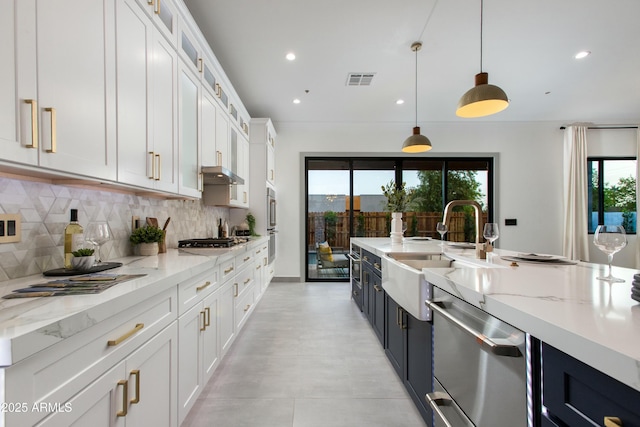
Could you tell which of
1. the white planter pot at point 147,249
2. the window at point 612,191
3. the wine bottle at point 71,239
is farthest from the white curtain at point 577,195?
the wine bottle at point 71,239

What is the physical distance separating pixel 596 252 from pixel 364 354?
542 centimetres

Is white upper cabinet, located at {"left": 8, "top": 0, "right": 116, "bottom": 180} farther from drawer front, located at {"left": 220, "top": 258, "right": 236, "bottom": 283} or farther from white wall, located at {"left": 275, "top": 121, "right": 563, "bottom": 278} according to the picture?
white wall, located at {"left": 275, "top": 121, "right": 563, "bottom": 278}

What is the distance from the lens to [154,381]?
114 centimetres

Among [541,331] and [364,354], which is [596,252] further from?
[541,331]

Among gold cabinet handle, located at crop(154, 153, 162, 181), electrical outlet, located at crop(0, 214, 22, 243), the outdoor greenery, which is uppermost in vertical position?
gold cabinet handle, located at crop(154, 153, 162, 181)

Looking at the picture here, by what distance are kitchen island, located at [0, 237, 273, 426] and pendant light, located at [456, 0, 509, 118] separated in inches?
85.6

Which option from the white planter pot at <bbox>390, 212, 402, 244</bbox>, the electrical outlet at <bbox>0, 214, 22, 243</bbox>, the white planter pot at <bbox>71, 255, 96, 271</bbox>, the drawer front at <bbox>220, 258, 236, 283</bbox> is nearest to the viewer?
the electrical outlet at <bbox>0, 214, 22, 243</bbox>

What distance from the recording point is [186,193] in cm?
219

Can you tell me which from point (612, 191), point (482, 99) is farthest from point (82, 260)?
point (612, 191)

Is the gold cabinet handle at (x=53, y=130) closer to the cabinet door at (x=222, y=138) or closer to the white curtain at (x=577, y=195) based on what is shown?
the cabinet door at (x=222, y=138)

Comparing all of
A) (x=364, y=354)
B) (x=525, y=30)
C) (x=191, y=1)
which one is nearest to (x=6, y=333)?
(x=364, y=354)

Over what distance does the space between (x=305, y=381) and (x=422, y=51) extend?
339 centimetres

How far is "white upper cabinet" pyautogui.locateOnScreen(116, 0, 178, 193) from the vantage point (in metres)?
1.44

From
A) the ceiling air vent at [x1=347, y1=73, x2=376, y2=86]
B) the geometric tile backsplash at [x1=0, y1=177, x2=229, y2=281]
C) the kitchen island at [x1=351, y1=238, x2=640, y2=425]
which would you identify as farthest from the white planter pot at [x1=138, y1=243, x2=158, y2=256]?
the ceiling air vent at [x1=347, y1=73, x2=376, y2=86]
